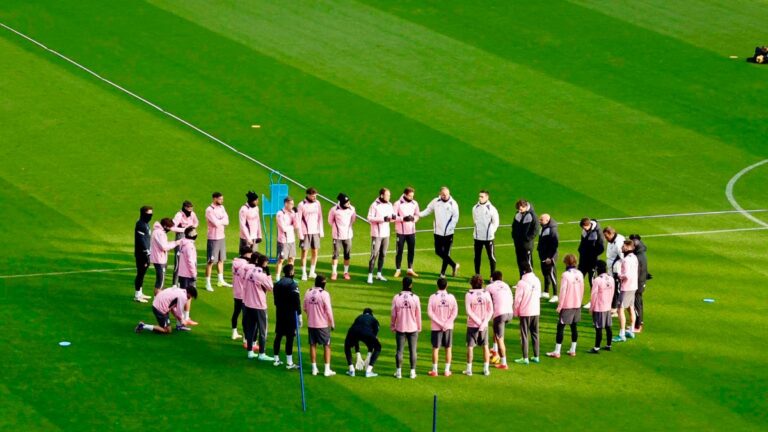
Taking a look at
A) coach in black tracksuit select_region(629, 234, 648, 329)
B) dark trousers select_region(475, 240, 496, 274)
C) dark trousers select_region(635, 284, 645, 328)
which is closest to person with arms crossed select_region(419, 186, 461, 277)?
dark trousers select_region(475, 240, 496, 274)

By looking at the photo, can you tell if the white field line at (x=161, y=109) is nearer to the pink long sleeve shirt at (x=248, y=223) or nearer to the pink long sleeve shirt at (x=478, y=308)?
the pink long sleeve shirt at (x=248, y=223)

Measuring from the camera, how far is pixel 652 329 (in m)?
31.8

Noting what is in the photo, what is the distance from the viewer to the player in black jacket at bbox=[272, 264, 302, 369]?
2856cm

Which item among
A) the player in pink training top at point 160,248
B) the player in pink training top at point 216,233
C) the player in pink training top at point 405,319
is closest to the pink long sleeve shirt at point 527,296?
the player in pink training top at point 405,319

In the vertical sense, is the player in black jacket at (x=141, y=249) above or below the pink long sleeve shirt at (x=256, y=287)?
above

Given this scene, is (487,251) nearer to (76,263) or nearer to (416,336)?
(416,336)

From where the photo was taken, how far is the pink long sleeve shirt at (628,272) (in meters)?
30.9

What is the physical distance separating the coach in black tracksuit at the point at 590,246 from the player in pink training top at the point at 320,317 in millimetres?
6885

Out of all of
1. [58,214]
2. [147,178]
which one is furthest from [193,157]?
[58,214]

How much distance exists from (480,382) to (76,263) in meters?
11.6

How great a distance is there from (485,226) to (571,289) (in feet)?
17.2

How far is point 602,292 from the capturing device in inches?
1179

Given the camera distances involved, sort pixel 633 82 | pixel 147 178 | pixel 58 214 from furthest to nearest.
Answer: pixel 633 82, pixel 147 178, pixel 58 214

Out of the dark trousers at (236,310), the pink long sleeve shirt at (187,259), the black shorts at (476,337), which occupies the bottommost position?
the black shorts at (476,337)
